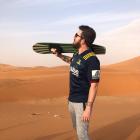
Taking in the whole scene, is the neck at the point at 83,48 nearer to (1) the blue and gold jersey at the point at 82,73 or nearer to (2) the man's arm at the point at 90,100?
(1) the blue and gold jersey at the point at 82,73

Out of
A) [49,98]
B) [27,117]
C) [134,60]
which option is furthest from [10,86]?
[134,60]

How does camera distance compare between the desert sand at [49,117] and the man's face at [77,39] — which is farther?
the desert sand at [49,117]

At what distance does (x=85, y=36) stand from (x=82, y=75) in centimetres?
45

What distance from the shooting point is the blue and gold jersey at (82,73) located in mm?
5316

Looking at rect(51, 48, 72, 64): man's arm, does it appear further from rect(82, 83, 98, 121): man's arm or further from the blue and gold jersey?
rect(82, 83, 98, 121): man's arm

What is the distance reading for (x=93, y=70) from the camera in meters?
5.29

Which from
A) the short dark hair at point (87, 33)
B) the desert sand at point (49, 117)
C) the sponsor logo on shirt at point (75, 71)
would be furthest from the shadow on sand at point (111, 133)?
the short dark hair at point (87, 33)

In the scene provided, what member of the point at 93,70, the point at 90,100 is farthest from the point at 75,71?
the point at 90,100

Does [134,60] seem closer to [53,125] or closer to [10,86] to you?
[10,86]

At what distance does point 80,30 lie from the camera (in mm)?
5418

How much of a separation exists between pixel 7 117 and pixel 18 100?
597cm

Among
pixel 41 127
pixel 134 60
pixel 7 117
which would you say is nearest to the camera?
pixel 41 127

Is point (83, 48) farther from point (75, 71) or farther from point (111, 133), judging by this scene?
point (111, 133)

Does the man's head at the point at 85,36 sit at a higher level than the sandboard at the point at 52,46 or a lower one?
higher
